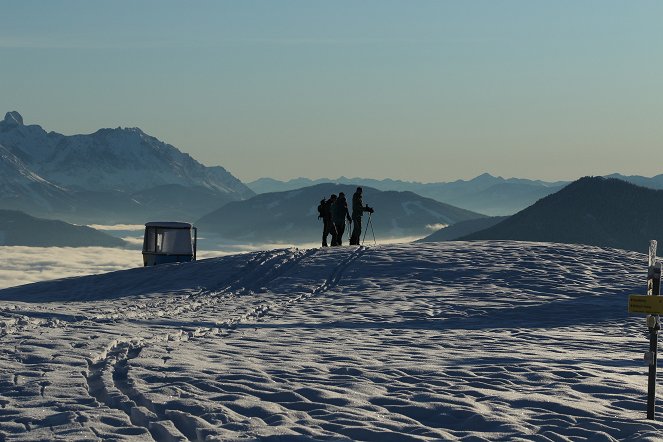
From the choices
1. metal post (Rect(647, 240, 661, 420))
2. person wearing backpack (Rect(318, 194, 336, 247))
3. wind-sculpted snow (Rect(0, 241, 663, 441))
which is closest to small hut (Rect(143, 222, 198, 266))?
person wearing backpack (Rect(318, 194, 336, 247))

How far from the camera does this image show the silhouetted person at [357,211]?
3388cm

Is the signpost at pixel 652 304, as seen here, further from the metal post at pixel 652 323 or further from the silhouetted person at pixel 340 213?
the silhouetted person at pixel 340 213

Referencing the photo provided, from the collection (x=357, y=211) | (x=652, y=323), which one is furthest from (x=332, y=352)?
(x=357, y=211)

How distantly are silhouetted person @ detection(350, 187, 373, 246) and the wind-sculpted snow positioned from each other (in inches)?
108

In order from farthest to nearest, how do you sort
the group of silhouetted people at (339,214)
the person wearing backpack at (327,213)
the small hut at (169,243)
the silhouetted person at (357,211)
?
the small hut at (169,243) → the person wearing backpack at (327,213) → the group of silhouetted people at (339,214) → the silhouetted person at (357,211)

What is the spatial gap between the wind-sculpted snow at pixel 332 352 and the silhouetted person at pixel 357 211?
108 inches

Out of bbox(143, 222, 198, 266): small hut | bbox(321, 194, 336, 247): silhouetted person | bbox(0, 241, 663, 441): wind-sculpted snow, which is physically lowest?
bbox(0, 241, 663, 441): wind-sculpted snow

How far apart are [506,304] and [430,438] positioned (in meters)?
15.6

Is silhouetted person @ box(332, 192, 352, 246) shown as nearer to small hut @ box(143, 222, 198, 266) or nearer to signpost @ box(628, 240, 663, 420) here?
small hut @ box(143, 222, 198, 266)

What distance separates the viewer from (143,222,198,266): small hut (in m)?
38.0

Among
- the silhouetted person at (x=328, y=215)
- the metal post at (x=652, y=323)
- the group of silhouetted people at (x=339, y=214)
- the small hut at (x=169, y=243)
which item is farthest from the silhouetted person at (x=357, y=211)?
the metal post at (x=652, y=323)

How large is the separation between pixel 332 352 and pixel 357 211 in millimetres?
19510

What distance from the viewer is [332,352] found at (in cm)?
1548

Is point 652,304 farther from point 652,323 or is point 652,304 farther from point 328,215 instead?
point 328,215
